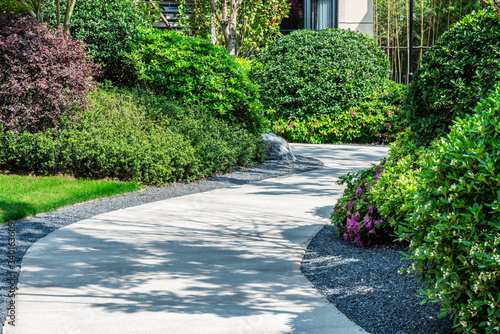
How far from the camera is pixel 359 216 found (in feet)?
18.1

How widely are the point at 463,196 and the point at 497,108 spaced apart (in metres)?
0.61

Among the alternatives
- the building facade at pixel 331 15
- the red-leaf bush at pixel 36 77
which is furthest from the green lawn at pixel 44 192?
the building facade at pixel 331 15

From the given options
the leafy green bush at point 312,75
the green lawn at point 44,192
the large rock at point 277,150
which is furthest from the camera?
the leafy green bush at point 312,75

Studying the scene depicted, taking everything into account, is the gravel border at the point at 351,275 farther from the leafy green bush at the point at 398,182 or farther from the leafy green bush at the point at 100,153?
the leafy green bush at the point at 100,153

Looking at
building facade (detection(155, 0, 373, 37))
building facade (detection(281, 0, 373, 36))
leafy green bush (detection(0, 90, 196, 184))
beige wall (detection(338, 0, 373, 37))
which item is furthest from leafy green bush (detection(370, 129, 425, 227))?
beige wall (detection(338, 0, 373, 37))

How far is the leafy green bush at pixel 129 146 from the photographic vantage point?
855 centimetres

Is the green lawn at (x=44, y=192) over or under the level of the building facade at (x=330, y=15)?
under

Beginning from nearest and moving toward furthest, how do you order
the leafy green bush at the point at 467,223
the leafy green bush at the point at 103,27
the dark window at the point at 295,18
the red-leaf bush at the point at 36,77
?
1. the leafy green bush at the point at 467,223
2. the red-leaf bush at the point at 36,77
3. the leafy green bush at the point at 103,27
4. the dark window at the point at 295,18

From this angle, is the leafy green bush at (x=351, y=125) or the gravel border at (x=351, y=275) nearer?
the gravel border at (x=351, y=275)

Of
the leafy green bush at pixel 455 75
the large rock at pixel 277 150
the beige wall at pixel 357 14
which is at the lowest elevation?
the large rock at pixel 277 150

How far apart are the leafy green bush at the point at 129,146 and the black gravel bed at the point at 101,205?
29 centimetres

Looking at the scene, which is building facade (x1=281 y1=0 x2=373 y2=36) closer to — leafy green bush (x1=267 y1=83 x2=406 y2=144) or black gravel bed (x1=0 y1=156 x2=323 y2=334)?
leafy green bush (x1=267 y1=83 x2=406 y2=144)

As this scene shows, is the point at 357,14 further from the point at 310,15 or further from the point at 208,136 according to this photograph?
the point at 208,136

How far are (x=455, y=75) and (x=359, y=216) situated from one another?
1685 mm
